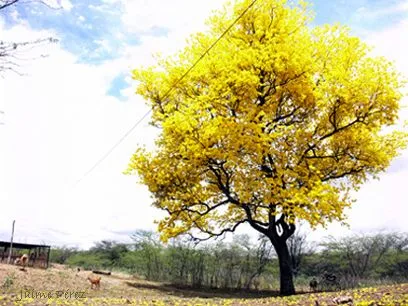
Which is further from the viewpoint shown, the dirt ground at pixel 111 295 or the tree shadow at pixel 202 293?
the tree shadow at pixel 202 293

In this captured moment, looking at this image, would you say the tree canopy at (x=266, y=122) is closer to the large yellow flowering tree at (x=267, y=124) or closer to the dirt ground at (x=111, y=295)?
the large yellow flowering tree at (x=267, y=124)

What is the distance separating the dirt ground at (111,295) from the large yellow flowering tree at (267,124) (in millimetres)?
3491

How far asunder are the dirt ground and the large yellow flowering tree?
137 inches

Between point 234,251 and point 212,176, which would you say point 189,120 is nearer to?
point 212,176

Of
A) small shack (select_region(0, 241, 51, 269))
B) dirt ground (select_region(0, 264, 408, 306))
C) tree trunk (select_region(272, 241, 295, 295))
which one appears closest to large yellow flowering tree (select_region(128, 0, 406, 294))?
tree trunk (select_region(272, 241, 295, 295))

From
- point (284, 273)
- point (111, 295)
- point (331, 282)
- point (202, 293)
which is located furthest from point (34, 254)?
point (331, 282)

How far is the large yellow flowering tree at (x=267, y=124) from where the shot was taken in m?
15.4

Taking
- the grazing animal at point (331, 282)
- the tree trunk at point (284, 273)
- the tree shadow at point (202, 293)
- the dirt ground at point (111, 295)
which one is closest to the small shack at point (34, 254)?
the dirt ground at point (111, 295)

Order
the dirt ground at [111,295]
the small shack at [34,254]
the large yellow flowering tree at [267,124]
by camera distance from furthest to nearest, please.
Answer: the small shack at [34,254] < the large yellow flowering tree at [267,124] < the dirt ground at [111,295]

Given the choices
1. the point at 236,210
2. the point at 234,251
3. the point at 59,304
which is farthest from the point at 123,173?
the point at 234,251

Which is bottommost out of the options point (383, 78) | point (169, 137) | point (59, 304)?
point (59, 304)

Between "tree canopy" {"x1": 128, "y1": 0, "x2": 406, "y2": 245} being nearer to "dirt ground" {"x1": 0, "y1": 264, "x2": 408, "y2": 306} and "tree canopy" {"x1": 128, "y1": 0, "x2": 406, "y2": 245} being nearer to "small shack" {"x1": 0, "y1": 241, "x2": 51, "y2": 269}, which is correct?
"dirt ground" {"x1": 0, "y1": 264, "x2": 408, "y2": 306}

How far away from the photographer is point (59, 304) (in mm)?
8961

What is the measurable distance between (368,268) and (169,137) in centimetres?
2002
